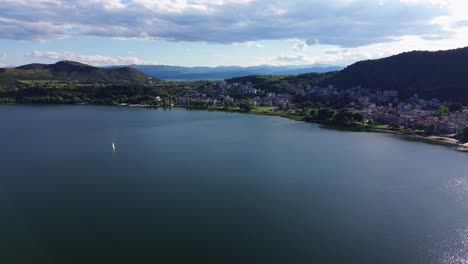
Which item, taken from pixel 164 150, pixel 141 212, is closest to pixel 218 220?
pixel 141 212

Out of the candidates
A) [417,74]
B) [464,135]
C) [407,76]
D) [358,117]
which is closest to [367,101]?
[358,117]

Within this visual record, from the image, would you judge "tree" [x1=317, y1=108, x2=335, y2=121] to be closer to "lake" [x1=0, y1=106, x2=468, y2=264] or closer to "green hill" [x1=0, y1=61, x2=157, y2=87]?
"lake" [x1=0, y1=106, x2=468, y2=264]

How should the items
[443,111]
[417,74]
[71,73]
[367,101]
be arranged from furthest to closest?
[71,73], [417,74], [367,101], [443,111]

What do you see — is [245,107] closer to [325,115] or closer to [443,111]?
[325,115]

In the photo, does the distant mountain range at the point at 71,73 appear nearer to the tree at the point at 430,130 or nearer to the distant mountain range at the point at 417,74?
the distant mountain range at the point at 417,74

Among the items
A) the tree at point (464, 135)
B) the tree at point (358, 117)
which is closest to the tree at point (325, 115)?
the tree at point (358, 117)

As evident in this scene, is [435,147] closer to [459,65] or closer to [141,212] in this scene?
[141,212]

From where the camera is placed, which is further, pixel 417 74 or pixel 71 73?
pixel 71 73
